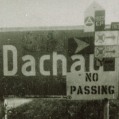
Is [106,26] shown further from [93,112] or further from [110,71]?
[93,112]

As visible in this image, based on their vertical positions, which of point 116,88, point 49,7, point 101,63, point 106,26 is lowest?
point 116,88

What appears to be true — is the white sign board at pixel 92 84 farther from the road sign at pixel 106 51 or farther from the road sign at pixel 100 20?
the road sign at pixel 100 20

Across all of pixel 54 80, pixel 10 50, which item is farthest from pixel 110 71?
pixel 10 50

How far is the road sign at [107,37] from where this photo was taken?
7.75 feet

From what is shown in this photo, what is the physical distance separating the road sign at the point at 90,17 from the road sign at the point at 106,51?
0.54ft

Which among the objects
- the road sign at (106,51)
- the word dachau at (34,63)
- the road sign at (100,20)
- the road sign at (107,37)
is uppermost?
the road sign at (100,20)

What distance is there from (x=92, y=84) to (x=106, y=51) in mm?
292

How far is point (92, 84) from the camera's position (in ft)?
7.95

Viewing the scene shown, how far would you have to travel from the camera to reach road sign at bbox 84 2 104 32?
236cm

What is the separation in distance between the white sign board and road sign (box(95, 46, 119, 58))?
0.06 meters

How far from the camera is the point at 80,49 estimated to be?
241cm

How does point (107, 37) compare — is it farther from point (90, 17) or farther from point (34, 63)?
point (34, 63)

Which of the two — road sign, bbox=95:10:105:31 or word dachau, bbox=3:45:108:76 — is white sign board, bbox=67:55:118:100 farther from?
road sign, bbox=95:10:105:31

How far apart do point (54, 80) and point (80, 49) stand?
334 mm
